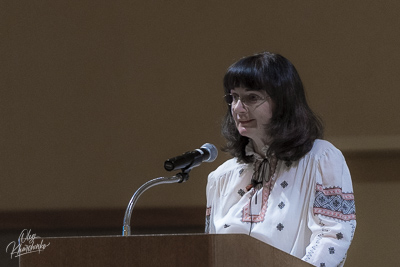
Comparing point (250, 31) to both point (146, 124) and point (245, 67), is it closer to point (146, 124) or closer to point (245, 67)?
point (146, 124)

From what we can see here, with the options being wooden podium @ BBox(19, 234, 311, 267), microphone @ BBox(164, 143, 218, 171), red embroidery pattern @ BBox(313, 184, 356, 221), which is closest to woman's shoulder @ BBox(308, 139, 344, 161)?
red embroidery pattern @ BBox(313, 184, 356, 221)

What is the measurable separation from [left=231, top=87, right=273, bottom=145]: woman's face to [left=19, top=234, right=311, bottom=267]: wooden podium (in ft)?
2.70

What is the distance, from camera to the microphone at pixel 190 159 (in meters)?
1.86

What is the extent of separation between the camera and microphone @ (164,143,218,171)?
186 centimetres

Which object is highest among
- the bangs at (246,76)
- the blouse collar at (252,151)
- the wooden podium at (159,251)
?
the bangs at (246,76)

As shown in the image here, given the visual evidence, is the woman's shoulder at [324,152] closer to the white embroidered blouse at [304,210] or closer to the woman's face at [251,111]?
the white embroidered blouse at [304,210]

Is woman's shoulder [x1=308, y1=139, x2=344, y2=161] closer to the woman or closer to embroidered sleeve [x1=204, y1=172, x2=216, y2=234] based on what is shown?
the woman

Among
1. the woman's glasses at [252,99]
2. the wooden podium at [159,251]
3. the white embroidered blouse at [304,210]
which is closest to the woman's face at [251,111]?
the woman's glasses at [252,99]

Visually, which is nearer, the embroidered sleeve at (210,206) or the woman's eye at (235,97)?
the woman's eye at (235,97)

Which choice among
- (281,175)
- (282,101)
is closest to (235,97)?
(282,101)

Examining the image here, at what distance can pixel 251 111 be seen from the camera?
228cm

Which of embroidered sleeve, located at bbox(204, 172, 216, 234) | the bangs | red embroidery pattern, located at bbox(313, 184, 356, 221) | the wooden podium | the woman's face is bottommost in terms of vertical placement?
embroidered sleeve, located at bbox(204, 172, 216, 234)

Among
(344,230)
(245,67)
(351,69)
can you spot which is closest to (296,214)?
(344,230)

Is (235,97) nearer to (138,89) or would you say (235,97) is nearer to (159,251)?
(159,251)
